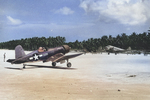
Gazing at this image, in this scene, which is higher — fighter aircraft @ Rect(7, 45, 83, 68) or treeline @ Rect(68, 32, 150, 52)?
treeline @ Rect(68, 32, 150, 52)

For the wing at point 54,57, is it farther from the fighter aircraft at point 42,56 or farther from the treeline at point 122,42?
the treeline at point 122,42

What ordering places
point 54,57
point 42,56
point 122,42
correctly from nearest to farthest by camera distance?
1. point 42,56
2. point 54,57
3. point 122,42

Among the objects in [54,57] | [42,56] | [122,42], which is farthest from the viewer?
[122,42]

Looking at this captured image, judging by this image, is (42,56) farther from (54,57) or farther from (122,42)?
(122,42)

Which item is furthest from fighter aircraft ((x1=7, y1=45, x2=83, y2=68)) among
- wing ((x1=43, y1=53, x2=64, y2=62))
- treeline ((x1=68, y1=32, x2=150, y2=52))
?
treeline ((x1=68, y1=32, x2=150, y2=52))

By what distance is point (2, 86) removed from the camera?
11883 mm

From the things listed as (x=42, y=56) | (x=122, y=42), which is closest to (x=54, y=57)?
(x=42, y=56)

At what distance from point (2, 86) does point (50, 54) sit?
994 centimetres

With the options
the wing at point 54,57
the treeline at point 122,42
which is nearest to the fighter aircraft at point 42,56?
the wing at point 54,57

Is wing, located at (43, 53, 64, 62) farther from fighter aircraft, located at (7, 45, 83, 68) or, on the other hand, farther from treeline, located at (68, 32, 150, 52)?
treeline, located at (68, 32, 150, 52)

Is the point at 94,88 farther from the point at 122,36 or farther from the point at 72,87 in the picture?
the point at 122,36

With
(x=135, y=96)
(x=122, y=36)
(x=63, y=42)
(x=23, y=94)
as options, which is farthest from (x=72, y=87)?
(x=122, y=36)

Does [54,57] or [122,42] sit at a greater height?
[122,42]

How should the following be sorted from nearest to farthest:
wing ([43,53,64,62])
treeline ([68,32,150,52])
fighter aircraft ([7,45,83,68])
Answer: fighter aircraft ([7,45,83,68]) < wing ([43,53,64,62]) < treeline ([68,32,150,52])
